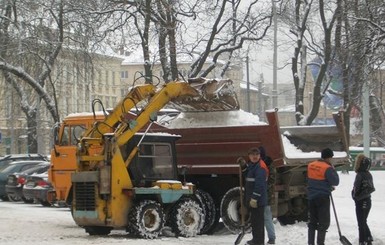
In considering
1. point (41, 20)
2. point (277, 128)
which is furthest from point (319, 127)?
point (41, 20)

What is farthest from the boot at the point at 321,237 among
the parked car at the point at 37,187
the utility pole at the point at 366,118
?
the parked car at the point at 37,187

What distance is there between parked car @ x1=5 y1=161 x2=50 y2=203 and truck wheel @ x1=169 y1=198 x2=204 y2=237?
36.7 ft

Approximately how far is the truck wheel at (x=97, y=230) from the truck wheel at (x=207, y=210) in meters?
2.04

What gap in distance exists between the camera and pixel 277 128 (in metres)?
15.6

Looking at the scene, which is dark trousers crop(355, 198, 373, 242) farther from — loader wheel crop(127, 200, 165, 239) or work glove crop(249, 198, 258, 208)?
loader wheel crop(127, 200, 165, 239)

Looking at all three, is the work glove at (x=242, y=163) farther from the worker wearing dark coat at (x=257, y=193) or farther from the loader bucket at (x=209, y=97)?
the loader bucket at (x=209, y=97)

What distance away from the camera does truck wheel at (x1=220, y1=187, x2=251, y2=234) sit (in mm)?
16297

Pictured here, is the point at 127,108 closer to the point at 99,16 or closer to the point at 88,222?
the point at 88,222

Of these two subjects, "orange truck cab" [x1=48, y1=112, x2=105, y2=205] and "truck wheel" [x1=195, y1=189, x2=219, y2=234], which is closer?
"truck wheel" [x1=195, y1=189, x2=219, y2=234]

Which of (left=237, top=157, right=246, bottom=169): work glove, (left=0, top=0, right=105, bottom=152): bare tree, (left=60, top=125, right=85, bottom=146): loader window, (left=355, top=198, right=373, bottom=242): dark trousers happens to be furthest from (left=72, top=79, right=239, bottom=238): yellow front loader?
(left=0, top=0, right=105, bottom=152): bare tree

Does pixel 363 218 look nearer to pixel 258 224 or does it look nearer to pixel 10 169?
pixel 258 224

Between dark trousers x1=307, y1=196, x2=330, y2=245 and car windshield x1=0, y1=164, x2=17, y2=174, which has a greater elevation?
car windshield x1=0, y1=164, x2=17, y2=174

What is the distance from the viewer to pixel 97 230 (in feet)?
51.8

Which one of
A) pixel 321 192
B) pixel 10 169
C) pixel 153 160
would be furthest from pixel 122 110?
pixel 10 169
